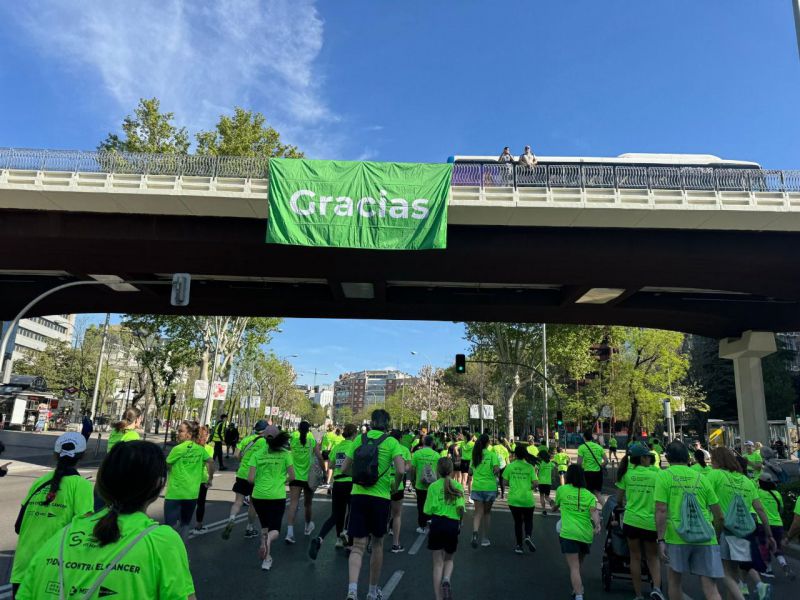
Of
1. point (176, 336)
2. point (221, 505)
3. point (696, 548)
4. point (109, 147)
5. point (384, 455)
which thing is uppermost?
point (109, 147)

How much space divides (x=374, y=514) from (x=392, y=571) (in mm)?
1917

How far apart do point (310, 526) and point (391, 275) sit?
34.6 ft

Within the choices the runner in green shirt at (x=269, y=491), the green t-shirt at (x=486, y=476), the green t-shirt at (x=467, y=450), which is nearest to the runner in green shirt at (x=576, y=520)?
the green t-shirt at (x=486, y=476)

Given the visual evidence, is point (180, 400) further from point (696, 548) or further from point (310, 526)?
point (696, 548)

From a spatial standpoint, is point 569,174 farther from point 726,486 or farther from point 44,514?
point 44,514

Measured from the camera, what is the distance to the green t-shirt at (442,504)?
636 centimetres

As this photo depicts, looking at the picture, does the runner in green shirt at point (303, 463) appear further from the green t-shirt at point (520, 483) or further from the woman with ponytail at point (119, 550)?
the woman with ponytail at point (119, 550)

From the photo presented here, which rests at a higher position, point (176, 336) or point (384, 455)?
point (176, 336)

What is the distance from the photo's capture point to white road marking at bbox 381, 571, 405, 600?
645cm

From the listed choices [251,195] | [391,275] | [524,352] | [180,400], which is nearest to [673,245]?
[391,275]

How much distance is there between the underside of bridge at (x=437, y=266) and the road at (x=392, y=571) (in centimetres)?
948

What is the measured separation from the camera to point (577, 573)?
633 cm

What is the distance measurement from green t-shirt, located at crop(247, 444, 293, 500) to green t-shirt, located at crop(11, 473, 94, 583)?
12.1ft

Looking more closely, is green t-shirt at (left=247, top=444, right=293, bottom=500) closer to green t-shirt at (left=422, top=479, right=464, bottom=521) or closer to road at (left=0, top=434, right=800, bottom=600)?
road at (left=0, top=434, right=800, bottom=600)
